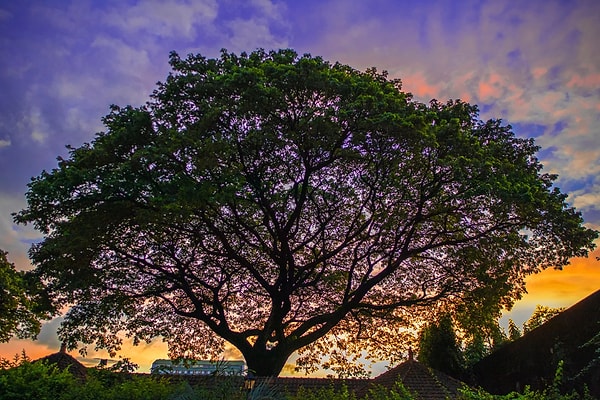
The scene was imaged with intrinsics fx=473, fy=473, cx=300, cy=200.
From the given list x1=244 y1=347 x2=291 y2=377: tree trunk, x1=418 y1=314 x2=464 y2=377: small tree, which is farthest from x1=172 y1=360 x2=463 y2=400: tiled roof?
x1=418 y1=314 x2=464 y2=377: small tree

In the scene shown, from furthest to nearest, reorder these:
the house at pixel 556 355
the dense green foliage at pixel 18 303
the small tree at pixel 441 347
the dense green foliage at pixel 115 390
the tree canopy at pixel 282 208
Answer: the small tree at pixel 441 347 → the dense green foliage at pixel 18 303 → the tree canopy at pixel 282 208 → the house at pixel 556 355 → the dense green foliage at pixel 115 390

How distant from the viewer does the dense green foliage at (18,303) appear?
14.3m

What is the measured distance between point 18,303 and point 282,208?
349 inches

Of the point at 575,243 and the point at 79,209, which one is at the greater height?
the point at 79,209

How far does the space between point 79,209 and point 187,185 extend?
4027 millimetres

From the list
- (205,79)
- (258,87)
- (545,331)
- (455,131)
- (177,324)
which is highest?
(205,79)

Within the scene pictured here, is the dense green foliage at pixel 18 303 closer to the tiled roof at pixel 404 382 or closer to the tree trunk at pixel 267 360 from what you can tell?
the tiled roof at pixel 404 382

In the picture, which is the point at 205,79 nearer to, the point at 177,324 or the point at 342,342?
the point at 177,324

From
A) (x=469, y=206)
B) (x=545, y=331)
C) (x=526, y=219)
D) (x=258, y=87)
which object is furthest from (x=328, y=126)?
(x=545, y=331)

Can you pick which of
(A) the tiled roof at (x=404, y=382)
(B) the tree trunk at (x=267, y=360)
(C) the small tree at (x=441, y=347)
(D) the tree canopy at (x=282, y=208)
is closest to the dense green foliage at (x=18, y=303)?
(D) the tree canopy at (x=282, y=208)

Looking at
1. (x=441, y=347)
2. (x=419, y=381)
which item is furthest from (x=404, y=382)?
(x=441, y=347)

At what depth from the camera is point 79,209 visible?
14.2m

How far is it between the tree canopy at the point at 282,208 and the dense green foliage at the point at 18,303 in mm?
697

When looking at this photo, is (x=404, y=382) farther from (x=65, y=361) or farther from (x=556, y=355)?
(x=65, y=361)
